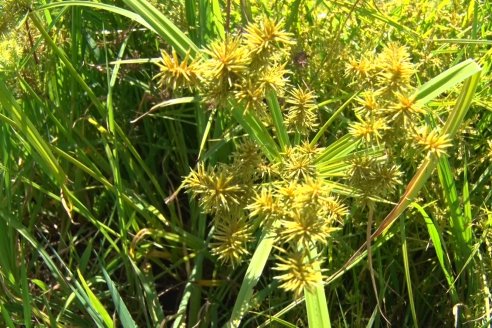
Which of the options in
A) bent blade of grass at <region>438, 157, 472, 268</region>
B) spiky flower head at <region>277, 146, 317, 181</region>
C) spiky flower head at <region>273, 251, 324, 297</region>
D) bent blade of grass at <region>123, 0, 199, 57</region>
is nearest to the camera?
spiky flower head at <region>273, 251, 324, 297</region>

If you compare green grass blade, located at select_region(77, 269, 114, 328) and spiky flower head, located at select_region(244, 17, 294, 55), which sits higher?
spiky flower head, located at select_region(244, 17, 294, 55)

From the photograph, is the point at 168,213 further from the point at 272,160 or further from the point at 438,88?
the point at 438,88

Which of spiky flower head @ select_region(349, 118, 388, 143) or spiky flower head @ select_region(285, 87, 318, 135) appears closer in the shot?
spiky flower head @ select_region(349, 118, 388, 143)

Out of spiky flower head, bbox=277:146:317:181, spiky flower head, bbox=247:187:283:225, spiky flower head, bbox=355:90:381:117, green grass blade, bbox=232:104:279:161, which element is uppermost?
spiky flower head, bbox=355:90:381:117

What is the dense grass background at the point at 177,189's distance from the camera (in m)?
1.06

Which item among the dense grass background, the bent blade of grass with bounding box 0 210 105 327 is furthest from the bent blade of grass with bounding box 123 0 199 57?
the bent blade of grass with bounding box 0 210 105 327

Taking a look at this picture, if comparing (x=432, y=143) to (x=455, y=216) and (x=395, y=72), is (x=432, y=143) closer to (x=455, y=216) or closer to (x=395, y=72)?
(x=395, y=72)

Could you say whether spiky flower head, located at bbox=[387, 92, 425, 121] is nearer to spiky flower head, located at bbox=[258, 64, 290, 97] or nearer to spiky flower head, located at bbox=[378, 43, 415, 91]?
spiky flower head, located at bbox=[378, 43, 415, 91]

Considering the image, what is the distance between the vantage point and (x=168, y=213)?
4.08 ft

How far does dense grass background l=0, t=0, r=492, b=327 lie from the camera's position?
1.06 m

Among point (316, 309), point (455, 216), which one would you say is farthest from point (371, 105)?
point (455, 216)

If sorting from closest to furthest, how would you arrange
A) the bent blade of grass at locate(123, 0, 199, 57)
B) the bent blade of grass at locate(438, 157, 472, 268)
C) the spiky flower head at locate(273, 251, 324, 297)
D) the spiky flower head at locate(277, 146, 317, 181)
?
1. the spiky flower head at locate(273, 251, 324, 297)
2. the spiky flower head at locate(277, 146, 317, 181)
3. the bent blade of grass at locate(123, 0, 199, 57)
4. the bent blade of grass at locate(438, 157, 472, 268)

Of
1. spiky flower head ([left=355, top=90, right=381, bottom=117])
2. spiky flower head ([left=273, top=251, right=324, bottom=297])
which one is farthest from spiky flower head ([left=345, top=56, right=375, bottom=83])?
spiky flower head ([left=273, top=251, right=324, bottom=297])

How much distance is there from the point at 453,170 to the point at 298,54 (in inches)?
12.8
